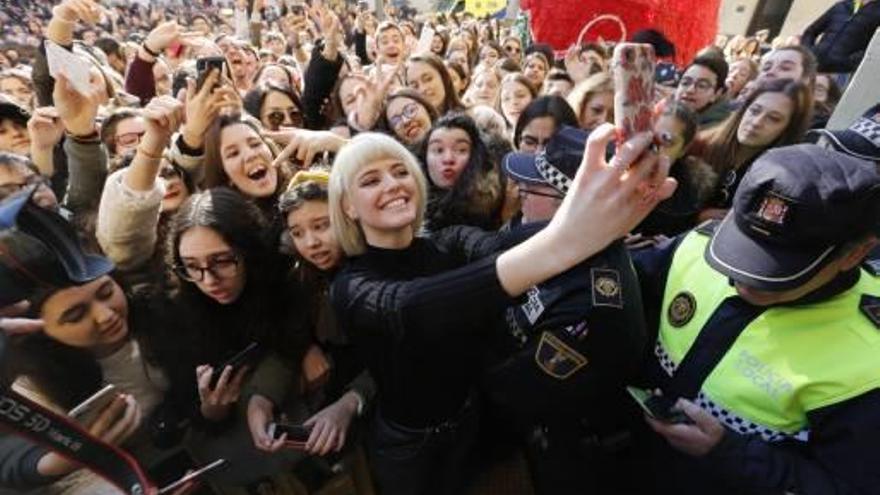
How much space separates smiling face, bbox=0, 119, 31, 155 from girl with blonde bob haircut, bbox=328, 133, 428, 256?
2309 millimetres

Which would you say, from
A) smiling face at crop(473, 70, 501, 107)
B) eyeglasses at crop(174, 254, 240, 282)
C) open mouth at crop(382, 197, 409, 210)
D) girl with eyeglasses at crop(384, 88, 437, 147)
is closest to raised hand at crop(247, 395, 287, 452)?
eyeglasses at crop(174, 254, 240, 282)

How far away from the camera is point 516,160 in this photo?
1958 millimetres

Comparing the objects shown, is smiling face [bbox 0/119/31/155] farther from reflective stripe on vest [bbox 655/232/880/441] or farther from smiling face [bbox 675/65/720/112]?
smiling face [bbox 675/65/720/112]

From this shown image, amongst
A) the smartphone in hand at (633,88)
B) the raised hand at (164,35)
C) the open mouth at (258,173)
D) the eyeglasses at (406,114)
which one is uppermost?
the smartphone in hand at (633,88)

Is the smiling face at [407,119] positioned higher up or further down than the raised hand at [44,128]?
further down

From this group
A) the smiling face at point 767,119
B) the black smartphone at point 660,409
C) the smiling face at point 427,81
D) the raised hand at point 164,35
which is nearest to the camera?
the black smartphone at point 660,409

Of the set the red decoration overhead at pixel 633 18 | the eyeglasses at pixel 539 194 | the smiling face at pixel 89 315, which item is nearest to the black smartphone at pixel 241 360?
the smiling face at pixel 89 315

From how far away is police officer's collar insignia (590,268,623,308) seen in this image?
4.58ft

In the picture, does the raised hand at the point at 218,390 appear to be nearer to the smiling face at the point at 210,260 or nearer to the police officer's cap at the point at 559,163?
the smiling face at the point at 210,260

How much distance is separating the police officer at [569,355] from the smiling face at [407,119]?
4.27 feet

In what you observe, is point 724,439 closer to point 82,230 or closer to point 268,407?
point 268,407

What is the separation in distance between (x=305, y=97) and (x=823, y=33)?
5.11 metres

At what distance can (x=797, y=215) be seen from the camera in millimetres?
1146

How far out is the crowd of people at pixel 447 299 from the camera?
3.36 feet
